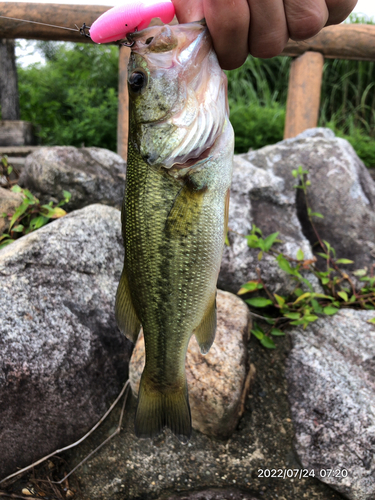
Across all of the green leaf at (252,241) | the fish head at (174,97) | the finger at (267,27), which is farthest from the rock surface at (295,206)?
the finger at (267,27)

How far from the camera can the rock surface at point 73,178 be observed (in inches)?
136

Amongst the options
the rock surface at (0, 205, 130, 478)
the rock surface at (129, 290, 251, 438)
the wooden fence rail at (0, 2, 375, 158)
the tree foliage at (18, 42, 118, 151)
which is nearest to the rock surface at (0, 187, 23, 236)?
the rock surface at (0, 205, 130, 478)

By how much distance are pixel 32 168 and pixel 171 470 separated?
264 centimetres

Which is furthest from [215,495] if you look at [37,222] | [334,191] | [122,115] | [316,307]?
[122,115]

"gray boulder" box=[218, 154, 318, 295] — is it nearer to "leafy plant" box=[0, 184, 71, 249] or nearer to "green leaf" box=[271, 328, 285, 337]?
"green leaf" box=[271, 328, 285, 337]

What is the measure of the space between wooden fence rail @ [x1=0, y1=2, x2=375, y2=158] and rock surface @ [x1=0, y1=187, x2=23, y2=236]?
70.5 inches

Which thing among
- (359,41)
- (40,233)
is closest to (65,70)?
(359,41)

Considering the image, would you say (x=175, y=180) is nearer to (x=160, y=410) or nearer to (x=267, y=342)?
(x=160, y=410)

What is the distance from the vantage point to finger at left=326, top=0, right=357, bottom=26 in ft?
4.33

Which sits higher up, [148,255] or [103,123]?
[148,255]

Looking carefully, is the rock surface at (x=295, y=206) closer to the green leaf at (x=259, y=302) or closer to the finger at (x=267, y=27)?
the green leaf at (x=259, y=302)

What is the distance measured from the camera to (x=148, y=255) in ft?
4.96

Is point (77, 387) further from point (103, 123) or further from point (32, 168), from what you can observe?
point (103, 123)

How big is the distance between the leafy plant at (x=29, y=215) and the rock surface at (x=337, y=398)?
204 centimetres
